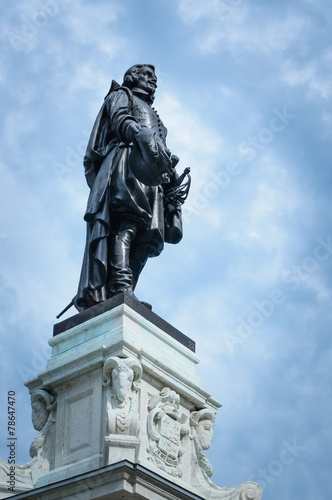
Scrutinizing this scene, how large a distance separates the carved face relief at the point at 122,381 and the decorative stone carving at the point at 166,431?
0.61 m

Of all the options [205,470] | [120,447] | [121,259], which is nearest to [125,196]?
[121,259]

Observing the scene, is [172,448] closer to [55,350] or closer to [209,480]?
[209,480]

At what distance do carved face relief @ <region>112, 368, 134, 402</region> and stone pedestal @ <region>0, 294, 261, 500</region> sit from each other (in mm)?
14

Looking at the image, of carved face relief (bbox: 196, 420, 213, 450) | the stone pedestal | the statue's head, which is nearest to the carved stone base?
the stone pedestal

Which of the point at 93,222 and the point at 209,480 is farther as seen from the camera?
the point at 93,222

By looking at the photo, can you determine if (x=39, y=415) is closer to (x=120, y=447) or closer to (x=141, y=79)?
(x=120, y=447)

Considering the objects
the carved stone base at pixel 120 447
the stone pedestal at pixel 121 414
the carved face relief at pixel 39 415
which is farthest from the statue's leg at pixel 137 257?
the carved stone base at pixel 120 447

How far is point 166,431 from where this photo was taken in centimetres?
1294

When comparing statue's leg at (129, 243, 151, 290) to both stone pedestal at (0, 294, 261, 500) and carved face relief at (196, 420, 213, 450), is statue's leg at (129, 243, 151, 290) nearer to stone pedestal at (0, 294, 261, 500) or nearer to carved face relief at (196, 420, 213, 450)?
stone pedestal at (0, 294, 261, 500)

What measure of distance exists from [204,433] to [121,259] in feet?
9.76

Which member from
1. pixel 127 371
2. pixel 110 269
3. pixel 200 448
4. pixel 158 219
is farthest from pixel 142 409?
pixel 158 219

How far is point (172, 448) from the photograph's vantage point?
1292 cm

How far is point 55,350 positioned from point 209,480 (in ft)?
10.0

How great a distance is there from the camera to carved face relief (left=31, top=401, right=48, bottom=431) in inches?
527
